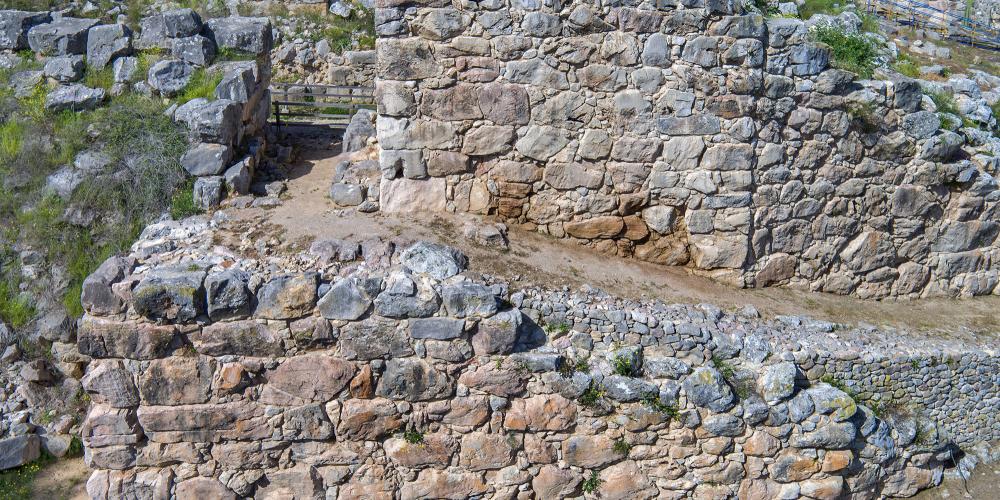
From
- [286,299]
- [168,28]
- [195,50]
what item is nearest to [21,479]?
[286,299]

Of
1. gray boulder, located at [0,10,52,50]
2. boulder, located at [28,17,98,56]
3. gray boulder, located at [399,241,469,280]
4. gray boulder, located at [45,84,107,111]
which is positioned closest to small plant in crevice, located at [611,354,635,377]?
gray boulder, located at [399,241,469,280]

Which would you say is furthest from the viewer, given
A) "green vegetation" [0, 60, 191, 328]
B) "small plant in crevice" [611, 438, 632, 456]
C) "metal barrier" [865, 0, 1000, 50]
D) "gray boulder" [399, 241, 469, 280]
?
"metal barrier" [865, 0, 1000, 50]

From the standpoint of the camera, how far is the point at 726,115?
8172mm

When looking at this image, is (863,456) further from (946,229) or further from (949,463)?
(946,229)

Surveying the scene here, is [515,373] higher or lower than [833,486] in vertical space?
higher

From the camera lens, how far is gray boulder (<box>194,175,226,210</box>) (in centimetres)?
880

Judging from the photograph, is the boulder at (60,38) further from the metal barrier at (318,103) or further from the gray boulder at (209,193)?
the gray boulder at (209,193)

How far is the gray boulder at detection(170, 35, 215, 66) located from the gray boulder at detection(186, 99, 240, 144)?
148 cm

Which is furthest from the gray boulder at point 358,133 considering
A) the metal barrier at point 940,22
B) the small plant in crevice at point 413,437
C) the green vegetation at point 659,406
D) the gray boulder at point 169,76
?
the metal barrier at point 940,22

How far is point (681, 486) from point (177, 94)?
8.06 meters

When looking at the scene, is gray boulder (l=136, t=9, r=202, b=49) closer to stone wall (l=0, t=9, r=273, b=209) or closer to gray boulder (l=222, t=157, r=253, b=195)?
stone wall (l=0, t=9, r=273, b=209)

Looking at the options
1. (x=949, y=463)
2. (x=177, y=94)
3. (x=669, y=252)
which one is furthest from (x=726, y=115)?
(x=177, y=94)

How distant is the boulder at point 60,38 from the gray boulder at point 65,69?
0.26 m

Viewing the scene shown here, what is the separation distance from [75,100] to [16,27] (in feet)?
7.24
